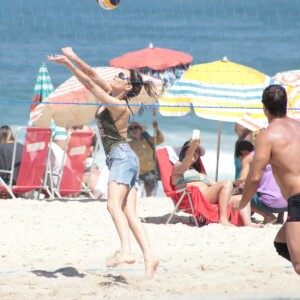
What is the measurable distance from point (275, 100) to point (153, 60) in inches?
267

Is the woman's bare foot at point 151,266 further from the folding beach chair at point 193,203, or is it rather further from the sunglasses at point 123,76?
the folding beach chair at point 193,203

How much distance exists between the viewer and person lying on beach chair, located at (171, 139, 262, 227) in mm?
8656

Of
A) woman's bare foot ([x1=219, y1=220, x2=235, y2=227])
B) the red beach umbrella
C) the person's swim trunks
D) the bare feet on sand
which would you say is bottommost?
woman's bare foot ([x1=219, y1=220, x2=235, y2=227])

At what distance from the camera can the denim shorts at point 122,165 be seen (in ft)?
21.1

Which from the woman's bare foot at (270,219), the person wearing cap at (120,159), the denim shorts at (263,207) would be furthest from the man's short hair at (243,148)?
the person wearing cap at (120,159)

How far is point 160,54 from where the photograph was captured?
12391mm

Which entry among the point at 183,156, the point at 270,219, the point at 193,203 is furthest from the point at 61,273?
the point at 270,219

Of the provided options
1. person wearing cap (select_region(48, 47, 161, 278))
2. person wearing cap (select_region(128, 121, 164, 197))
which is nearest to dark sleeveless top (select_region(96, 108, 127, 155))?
person wearing cap (select_region(48, 47, 161, 278))

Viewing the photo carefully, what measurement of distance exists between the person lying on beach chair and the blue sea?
31.5ft

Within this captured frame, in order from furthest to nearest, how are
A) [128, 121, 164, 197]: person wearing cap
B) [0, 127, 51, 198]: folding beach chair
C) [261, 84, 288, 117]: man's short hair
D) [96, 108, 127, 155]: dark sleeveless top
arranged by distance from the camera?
[128, 121, 164, 197]: person wearing cap, [0, 127, 51, 198]: folding beach chair, [96, 108, 127, 155]: dark sleeveless top, [261, 84, 288, 117]: man's short hair

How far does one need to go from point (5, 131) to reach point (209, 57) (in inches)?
481

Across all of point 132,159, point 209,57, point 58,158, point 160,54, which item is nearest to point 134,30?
point 209,57

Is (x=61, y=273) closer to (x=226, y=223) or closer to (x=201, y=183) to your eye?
(x=226, y=223)

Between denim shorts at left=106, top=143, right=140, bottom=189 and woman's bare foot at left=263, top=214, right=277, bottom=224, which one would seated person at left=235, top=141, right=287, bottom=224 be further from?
denim shorts at left=106, top=143, right=140, bottom=189
